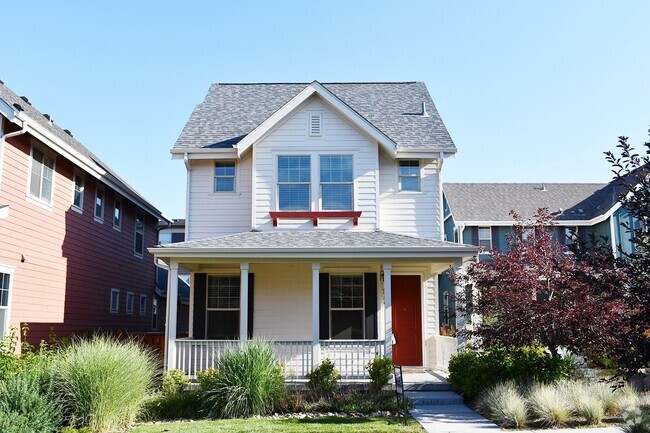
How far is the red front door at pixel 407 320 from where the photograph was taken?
50.4 ft

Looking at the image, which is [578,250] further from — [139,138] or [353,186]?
[139,138]

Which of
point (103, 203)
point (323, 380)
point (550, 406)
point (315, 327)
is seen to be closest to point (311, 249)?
point (315, 327)

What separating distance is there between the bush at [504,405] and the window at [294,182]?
641 cm

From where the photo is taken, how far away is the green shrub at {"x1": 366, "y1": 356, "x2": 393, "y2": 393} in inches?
455

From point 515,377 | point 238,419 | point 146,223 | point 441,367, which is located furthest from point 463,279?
point 146,223

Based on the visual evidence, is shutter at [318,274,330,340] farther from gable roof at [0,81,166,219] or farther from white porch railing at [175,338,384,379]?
gable roof at [0,81,166,219]

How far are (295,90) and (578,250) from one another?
13.1 meters

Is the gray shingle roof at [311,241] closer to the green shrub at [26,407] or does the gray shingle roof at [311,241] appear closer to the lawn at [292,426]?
the lawn at [292,426]

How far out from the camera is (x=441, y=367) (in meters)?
14.9

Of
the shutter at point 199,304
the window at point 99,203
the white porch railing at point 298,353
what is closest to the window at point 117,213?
the window at point 99,203

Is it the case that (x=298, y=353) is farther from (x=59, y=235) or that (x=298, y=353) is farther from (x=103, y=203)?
(x=103, y=203)

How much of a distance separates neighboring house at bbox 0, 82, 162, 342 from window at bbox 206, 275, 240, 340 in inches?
149

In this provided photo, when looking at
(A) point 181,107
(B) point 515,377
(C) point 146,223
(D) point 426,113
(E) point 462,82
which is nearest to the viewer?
(B) point 515,377

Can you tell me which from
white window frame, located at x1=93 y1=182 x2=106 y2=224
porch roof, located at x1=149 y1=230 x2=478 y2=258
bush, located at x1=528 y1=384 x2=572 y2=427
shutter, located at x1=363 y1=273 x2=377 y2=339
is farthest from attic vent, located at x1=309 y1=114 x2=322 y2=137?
bush, located at x1=528 y1=384 x2=572 y2=427
